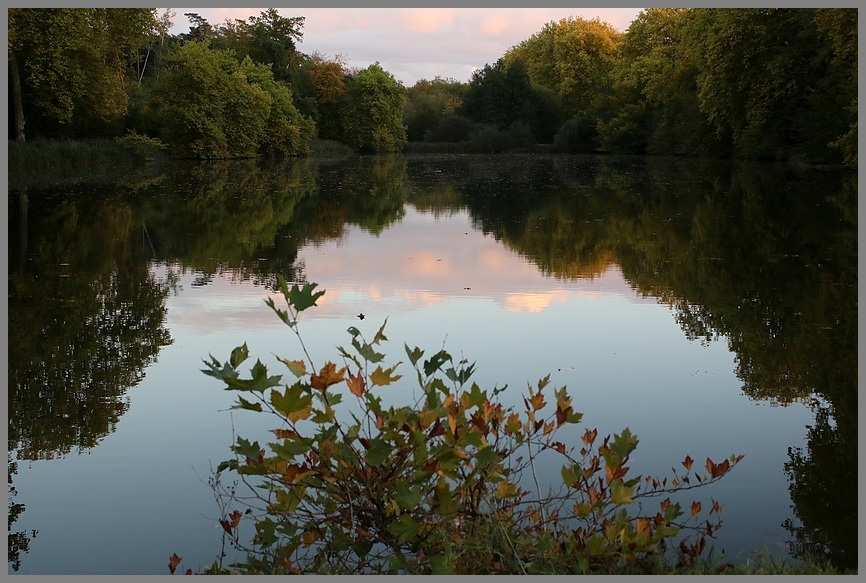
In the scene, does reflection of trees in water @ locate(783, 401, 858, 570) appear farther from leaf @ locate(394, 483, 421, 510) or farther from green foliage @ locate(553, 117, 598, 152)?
green foliage @ locate(553, 117, 598, 152)

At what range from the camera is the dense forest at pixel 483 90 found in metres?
35.3

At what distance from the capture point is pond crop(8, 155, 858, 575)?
446 cm

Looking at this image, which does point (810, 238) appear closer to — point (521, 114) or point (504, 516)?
point (504, 516)

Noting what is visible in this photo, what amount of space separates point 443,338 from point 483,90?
72.6 m

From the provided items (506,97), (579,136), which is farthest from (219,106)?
(506,97)

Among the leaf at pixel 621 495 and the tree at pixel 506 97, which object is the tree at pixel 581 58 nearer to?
the tree at pixel 506 97

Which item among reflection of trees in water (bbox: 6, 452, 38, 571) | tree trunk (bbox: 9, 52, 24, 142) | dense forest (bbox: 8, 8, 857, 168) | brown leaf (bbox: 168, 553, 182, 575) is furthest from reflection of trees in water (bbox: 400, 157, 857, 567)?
tree trunk (bbox: 9, 52, 24, 142)

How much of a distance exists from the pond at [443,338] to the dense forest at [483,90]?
14.5 m

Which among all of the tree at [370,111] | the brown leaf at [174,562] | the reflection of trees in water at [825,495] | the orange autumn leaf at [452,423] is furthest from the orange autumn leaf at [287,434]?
the tree at [370,111]

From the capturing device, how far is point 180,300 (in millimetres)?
9727

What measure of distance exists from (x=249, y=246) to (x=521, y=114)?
6486cm

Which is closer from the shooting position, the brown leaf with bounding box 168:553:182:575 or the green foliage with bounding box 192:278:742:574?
the green foliage with bounding box 192:278:742:574

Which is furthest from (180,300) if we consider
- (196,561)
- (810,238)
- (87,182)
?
(87,182)

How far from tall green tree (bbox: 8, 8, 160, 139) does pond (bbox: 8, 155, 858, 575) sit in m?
18.6
